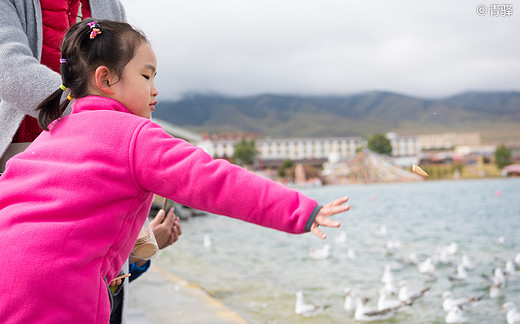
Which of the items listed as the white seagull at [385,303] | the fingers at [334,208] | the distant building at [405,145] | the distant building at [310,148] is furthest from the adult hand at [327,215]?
the distant building at [405,145]

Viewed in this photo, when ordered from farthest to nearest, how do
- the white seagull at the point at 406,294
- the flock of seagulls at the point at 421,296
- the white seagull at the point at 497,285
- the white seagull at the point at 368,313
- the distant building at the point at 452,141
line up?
the distant building at the point at 452,141
the white seagull at the point at 497,285
the white seagull at the point at 406,294
the flock of seagulls at the point at 421,296
the white seagull at the point at 368,313

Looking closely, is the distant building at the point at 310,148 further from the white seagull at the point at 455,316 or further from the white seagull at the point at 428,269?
the white seagull at the point at 455,316

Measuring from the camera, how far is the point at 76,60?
1.18 m

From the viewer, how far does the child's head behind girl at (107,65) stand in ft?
3.81

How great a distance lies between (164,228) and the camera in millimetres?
1705

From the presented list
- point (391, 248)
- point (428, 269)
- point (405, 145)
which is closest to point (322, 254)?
point (428, 269)

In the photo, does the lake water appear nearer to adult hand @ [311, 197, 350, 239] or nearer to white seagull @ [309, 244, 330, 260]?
white seagull @ [309, 244, 330, 260]

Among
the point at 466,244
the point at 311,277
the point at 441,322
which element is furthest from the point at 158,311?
the point at 466,244

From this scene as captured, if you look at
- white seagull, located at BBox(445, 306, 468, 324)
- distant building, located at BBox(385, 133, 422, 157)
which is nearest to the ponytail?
white seagull, located at BBox(445, 306, 468, 324)

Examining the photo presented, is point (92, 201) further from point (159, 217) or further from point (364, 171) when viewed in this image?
point (364, 171)

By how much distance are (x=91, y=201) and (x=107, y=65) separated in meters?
0.34

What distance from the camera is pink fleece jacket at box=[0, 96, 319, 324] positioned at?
3.18 feet

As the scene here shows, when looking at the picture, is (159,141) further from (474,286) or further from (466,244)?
(466,244)

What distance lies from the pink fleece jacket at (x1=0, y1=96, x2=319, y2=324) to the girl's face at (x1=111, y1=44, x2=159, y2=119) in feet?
0.37
